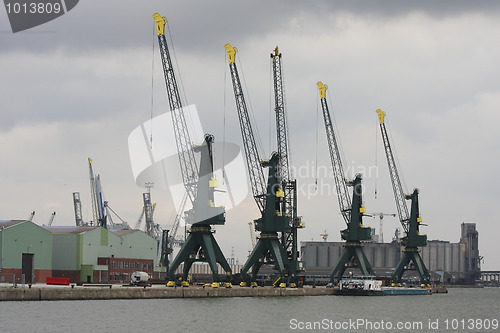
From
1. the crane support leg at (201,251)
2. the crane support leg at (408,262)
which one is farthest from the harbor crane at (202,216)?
the crane support leg at (408,262)

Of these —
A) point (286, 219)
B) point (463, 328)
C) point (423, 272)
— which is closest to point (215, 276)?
point (286, 219)

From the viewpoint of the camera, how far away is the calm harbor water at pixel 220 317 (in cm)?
6750

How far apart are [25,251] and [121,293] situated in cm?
3208

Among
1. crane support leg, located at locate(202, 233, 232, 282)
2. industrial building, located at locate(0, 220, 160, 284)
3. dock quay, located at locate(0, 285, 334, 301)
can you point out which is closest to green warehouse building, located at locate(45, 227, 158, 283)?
industrial building, located at locate(0, 220, 160, 284)

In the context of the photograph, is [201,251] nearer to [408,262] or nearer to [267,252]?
[267,252]

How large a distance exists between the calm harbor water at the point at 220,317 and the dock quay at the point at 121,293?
2.74 meters

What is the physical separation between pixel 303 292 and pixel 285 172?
2380 centimetres

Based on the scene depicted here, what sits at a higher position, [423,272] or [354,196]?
[354,196]

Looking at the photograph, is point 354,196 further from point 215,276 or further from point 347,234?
point 215,276

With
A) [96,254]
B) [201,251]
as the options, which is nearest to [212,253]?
[201,251]

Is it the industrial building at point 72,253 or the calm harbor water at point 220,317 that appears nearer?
the calm harbor water at point 220,317

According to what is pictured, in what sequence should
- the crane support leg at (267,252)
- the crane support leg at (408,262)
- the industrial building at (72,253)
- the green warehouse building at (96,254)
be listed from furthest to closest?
the crane support leg at (408,262) → the green warehouse building at (96,254) → the crane support leg at (267,252) → the industrial building at (72,253)

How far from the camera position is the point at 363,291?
136 meters

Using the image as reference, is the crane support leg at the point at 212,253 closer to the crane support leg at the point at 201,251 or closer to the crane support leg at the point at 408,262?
the crane support leg at the point at 201,251
